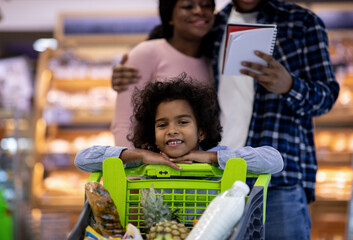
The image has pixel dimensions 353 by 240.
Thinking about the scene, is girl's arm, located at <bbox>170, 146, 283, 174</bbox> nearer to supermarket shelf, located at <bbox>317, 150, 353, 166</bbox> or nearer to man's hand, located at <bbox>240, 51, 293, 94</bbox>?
man's hand, located at <bbox>240, 51, 293, 94</bbox>

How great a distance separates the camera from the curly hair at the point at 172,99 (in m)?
1.99

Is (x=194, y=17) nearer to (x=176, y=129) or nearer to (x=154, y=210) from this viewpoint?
(x=176, y=129)

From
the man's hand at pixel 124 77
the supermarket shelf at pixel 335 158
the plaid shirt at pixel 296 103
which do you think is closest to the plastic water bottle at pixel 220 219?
the plaid shirt at pixel 296 103

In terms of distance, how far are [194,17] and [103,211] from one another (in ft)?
3.49

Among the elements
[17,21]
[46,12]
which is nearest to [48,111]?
[46,12]

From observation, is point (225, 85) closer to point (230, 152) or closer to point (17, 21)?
point (230, 152)

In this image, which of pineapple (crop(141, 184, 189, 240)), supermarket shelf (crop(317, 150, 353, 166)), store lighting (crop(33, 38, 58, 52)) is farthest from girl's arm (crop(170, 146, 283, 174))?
store lighting (crop(33, 38, 58, 52))

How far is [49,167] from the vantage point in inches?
219

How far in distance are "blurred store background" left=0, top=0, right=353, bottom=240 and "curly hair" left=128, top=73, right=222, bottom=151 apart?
303 centimetres

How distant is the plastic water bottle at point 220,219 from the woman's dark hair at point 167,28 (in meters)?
1.18

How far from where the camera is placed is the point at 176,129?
1.89 m

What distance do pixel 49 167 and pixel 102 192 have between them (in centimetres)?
412

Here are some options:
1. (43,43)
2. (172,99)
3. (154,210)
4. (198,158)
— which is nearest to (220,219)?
(154,210)

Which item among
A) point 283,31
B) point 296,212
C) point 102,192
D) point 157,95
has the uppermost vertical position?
point 283,31
